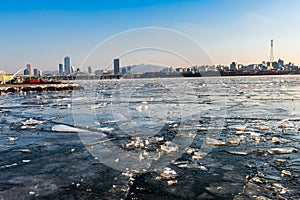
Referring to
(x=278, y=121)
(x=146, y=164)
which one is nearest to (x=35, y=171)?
(x=146, y=164)

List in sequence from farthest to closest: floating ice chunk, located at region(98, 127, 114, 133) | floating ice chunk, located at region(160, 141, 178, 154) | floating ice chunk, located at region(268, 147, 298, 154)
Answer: floating ice chunk, located at region(98, 127, 114, 133), floating ice chunk, located at region(160, 141, 178, 154), floating ice chunk, located at region(268, 147, 298, 154)

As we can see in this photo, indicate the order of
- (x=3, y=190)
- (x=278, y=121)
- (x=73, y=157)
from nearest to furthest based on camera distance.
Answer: (x=3, y=190), (x=73, y=157), (x=278, y=121)

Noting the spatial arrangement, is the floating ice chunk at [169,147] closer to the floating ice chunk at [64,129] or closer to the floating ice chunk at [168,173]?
the floating ice chunk at [168,173]

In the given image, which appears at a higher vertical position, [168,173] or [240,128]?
[240,128]

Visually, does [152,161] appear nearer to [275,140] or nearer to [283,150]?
[283,150]

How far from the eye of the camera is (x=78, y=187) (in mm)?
4098

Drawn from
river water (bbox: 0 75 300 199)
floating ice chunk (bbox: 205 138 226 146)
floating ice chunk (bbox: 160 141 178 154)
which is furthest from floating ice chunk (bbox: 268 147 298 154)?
floating ice chunk (bbox: 160 141 178 154)

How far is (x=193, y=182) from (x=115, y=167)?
149cm

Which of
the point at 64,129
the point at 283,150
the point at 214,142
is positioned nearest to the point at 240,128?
the point at 214,142

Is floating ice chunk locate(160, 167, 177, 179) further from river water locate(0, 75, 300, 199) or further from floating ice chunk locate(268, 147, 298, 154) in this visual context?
floating ice chunk locate(268, 147, 298, 154)

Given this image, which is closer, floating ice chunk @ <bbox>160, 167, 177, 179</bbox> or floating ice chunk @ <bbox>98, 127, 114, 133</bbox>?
floating ice chunk @ <bbox>160, 167, 177, 179</bbox>

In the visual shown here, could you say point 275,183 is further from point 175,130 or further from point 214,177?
point 175,130

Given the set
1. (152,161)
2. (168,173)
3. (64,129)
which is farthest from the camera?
(64,129)

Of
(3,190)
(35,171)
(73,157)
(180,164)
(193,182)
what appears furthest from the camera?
(73,157)
